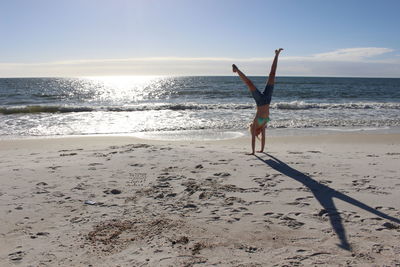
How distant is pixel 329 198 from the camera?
165 inches

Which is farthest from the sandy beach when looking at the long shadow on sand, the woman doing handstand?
the woman doing handstand

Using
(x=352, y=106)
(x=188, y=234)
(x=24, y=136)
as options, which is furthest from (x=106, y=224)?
(x=352, y=106)

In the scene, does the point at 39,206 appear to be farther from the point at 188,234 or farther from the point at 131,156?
the point at 131,156

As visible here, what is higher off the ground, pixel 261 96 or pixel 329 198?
pixel 261 96

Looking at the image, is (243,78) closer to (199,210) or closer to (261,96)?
(261,96)

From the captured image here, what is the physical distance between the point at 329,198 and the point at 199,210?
1.71 meters

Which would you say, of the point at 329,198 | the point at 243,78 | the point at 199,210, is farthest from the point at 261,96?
the point at 199,210

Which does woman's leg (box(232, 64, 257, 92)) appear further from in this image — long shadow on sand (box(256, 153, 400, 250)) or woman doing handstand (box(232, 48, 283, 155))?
long shadow on sand (box(256, 153, 400, 250))

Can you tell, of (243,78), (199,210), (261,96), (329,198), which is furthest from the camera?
(261,96)

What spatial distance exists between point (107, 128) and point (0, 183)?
26.5 ft

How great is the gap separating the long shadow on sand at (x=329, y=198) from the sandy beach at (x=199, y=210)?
0.01 m

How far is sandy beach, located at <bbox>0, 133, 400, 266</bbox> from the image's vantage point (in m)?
2.96

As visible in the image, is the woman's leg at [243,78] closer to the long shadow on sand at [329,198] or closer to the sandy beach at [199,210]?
the sandy beach at [199,210]

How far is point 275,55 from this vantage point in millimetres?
6191
